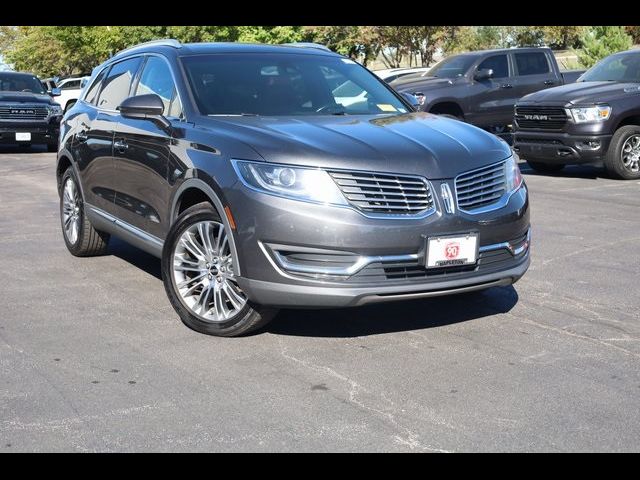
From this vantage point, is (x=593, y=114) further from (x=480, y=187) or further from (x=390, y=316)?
(x=480, y=187)

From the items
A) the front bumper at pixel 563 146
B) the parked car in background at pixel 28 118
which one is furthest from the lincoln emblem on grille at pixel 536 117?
the parked car in background at pixel 28 118

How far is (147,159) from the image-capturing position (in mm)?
6555

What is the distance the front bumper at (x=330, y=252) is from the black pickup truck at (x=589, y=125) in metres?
8.52

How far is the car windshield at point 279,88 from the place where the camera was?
6430 mm

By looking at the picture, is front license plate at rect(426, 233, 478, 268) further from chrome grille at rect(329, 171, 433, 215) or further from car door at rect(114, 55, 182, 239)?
car door at rect(114, 55, 182, 239)

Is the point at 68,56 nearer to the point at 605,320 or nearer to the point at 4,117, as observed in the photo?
the point at 4,117

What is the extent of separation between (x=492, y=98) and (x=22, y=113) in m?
10.1

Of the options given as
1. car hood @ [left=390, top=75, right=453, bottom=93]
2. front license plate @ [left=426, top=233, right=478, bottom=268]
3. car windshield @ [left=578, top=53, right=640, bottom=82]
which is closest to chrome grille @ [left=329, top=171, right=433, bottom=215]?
front license plate @ [left=426, top=233, right=478, bottom=268]

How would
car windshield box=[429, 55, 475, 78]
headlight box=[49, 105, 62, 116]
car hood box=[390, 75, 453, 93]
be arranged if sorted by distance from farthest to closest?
headlight box=[49, 105, 62, 116], car windshield box=[429, 55, 475, 78], car hood box=[390, 75, 453, 93]

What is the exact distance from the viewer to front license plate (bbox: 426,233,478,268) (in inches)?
209

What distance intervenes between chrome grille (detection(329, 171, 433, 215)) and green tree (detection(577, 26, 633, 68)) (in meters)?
26.6

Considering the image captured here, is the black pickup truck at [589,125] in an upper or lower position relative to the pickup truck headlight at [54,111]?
upper

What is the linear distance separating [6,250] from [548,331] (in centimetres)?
513

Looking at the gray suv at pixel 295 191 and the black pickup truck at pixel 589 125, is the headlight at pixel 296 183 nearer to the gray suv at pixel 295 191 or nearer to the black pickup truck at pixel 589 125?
the gray suv at pixel 295 191
